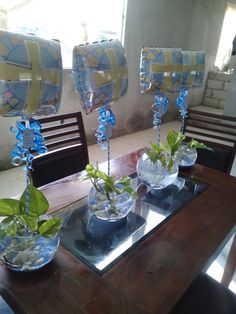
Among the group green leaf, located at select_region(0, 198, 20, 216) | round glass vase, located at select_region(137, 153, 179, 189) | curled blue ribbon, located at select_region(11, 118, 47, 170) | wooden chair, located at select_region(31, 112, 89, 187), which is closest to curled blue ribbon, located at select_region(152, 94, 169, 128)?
A: round glass vase, located at select_region(137, 153, 179, 189)

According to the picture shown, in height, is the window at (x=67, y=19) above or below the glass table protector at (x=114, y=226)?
above

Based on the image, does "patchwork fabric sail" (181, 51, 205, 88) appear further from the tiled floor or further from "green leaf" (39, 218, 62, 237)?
"green leaf" (39, 218, 62, 237)

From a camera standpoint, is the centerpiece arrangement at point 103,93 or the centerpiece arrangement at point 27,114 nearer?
the centerpiece arrangement at point 27,114

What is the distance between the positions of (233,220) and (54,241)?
0.65 m

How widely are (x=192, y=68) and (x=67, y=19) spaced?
2132 mm

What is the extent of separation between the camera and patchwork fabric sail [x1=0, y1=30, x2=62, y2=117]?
579 millimetres

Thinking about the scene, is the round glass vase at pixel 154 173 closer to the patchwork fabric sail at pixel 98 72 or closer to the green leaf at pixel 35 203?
the patchwork fabric sail at pixel 98 72

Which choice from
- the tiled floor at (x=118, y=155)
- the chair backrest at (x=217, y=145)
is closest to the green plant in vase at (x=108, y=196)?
the tiled floor at (x=118, y=155)

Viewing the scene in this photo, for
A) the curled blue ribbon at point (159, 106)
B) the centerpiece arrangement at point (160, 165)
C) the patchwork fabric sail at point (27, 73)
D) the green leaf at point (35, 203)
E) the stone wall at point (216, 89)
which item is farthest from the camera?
the stone wall at point (216, 89)

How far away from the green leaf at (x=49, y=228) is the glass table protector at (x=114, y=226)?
13 centimetres

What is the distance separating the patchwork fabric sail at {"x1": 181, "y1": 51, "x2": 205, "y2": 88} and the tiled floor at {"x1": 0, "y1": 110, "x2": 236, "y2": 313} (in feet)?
1.25

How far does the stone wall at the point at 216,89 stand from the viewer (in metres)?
5.78

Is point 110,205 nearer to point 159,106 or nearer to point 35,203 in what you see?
point 35,203

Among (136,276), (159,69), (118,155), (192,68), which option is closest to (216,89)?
(118,155)
